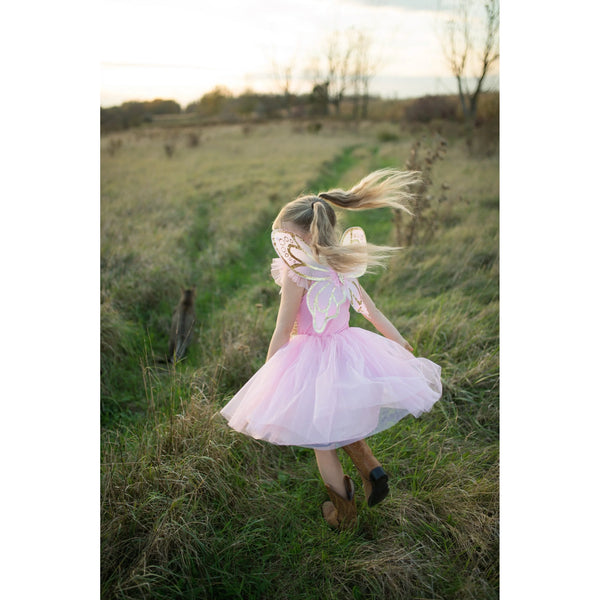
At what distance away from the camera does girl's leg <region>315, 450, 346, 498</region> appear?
6.50 ft

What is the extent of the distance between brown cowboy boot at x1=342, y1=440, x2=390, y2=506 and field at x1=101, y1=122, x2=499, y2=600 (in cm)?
25

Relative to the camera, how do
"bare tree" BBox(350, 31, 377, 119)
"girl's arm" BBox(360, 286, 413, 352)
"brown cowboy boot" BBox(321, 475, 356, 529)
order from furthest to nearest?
"bare tree" BBox(350, 31, 377, 119) < "girl's arm" BBox(360, 286, 413, 352) < "brown cowboy boot" BBox(321, 475, 356, 529)

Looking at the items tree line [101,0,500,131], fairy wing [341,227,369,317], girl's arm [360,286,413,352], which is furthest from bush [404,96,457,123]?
girl's arm [360,286,413,352]

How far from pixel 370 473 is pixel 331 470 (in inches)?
6.5

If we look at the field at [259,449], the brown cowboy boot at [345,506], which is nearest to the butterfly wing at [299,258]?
the field at [259,449]

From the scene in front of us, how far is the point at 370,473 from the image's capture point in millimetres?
1923

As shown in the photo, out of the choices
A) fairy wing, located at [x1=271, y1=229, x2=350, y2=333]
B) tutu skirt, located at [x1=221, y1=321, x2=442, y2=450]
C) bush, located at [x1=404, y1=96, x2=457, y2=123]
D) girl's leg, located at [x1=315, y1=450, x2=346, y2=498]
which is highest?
bush, located at [x1=404, y1=96, x2=457, y2=123]

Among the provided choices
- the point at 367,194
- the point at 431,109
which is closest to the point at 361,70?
the point at 431,109

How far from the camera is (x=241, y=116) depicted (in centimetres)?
1335

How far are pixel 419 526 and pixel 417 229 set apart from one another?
4535mm

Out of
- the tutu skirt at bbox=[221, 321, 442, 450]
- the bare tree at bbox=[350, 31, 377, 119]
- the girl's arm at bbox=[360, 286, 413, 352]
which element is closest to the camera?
the tutu skirt at bbox=[221, 321, 442, 450]

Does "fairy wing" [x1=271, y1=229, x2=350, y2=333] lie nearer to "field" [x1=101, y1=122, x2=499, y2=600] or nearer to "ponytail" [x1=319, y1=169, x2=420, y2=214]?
"ponytail" [x1=319, y1=169, x2=420, y2=214]

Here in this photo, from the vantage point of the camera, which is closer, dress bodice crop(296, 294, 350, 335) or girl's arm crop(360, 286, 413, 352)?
dress bodice crop(296, 294, 350, 335)

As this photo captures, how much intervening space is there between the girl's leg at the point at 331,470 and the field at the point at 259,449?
0.71 feet
